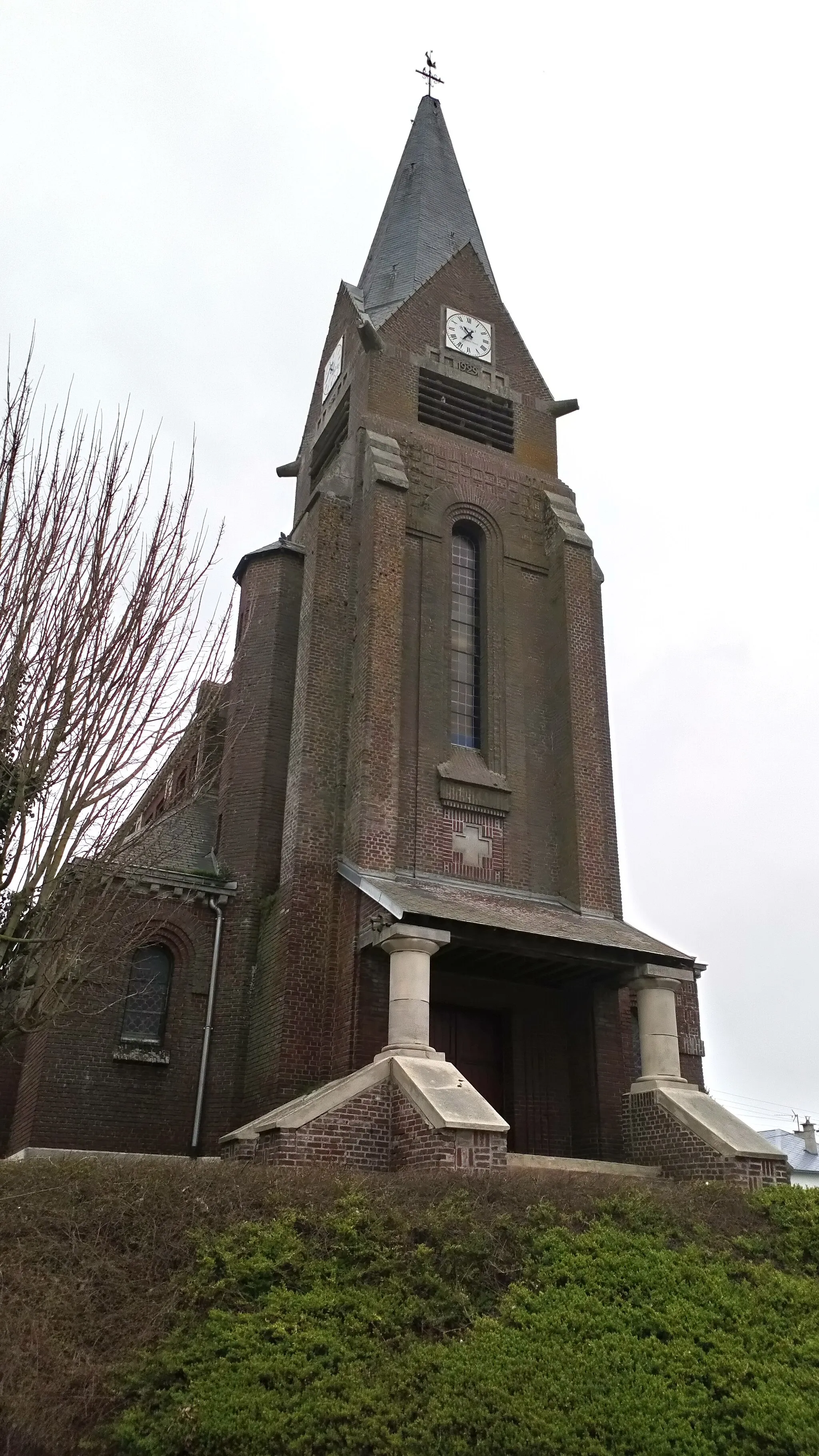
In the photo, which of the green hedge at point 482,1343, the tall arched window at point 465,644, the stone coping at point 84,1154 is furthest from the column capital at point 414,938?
the tall arched window at point 465,644

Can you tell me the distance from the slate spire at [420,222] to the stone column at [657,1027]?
14.2m

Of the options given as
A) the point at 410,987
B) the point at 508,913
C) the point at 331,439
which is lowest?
the point at 410,987

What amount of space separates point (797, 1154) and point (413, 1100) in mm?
41479

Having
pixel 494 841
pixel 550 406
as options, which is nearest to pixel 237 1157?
pixel 494 841

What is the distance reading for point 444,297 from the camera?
2445 cm

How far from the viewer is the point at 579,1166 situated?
568 inches

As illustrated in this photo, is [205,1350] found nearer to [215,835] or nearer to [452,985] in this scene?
[452,985]

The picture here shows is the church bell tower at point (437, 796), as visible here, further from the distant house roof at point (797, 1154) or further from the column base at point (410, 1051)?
the distant house roof at point (797, 1154)

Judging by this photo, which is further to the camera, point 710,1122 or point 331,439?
point 331,439

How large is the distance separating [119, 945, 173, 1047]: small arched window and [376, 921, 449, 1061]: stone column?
4.22 metres

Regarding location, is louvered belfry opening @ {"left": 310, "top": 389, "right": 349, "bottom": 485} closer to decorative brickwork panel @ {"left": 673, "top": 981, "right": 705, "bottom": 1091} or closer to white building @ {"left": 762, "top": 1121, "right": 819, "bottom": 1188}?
decorative brickwork panel @ {"left": 673, "top": 981, "right": 705, "bottom": 1091}

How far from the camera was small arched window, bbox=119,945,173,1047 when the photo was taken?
56.7 feet

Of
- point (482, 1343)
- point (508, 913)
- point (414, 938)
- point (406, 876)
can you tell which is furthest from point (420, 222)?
point (482, 1343)

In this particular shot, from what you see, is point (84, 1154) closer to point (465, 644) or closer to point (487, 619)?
point (465, 644)
